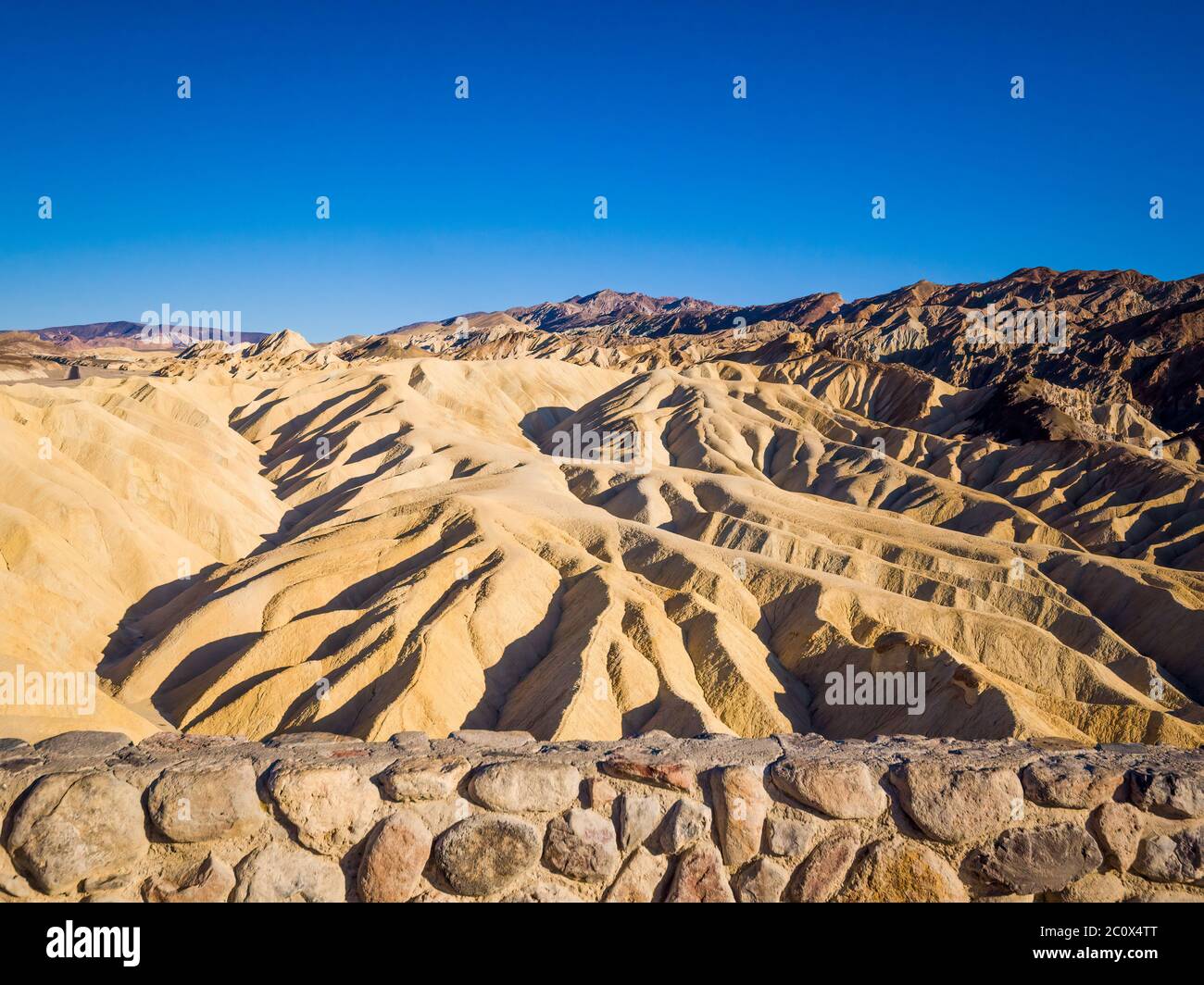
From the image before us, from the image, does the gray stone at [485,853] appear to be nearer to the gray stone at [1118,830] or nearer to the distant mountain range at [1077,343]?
the gray stone at [1118,830]

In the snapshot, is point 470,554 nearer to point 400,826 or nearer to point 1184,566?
point 400,826

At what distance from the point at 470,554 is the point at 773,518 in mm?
23259

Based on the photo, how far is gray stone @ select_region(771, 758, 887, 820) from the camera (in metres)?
5.02


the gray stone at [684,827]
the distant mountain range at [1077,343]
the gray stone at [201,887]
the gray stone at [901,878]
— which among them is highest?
the distant mountain range at [1077,343]

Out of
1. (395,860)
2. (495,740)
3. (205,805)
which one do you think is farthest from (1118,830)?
(205,805)

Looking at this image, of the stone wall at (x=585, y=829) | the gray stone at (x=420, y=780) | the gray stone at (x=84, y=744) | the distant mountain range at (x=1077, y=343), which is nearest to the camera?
the stone wall at (x=585, y=829)

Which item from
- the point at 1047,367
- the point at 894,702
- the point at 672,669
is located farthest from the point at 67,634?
the point at 1047,367

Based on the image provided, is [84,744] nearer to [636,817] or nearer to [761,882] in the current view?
[636,817]

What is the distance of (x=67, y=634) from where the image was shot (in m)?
32.2

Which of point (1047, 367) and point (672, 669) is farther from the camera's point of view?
point (1047, 367)

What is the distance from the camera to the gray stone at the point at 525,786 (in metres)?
4.95

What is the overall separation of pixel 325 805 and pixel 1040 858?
4.15 meters

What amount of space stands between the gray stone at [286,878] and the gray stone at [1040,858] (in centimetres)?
370

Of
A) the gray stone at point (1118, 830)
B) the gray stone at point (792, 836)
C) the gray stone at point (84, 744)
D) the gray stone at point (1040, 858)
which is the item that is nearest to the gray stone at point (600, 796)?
the gray stone at point (792, 836)
